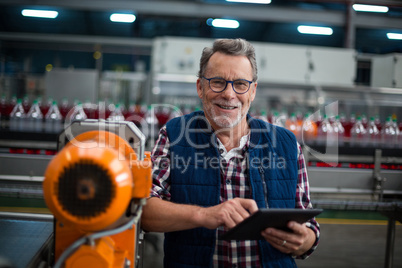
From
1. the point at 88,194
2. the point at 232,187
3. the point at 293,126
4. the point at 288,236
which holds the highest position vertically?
the point at 293,126

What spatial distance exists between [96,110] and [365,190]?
2814mm

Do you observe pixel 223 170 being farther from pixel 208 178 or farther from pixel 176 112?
pixel 176 112

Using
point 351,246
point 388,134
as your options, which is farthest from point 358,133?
point 351,246

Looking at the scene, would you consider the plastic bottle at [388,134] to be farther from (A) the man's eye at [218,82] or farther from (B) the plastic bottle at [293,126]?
(A) the man's eye at [218,82]

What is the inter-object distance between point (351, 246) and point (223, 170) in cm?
188

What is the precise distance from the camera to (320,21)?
4055 mm

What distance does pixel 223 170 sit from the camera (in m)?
1.27

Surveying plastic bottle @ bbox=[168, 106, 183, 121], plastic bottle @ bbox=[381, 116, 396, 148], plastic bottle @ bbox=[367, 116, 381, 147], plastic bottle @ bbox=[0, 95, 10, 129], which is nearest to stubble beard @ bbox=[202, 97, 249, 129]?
plastic bottle @ bbox=[168, 106, 183, 121]

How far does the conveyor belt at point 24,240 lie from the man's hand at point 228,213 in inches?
17.9

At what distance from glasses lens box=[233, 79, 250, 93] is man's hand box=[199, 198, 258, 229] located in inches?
16.7

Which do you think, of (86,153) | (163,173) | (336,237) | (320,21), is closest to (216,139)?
(163,173)

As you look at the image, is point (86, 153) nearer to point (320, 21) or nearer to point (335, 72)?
point (335, 72)

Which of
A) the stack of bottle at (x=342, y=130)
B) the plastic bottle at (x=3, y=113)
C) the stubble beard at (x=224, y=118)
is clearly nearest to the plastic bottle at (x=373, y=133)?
the stack of bottle at (x=342, y=130)

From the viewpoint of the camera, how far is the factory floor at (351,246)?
2551 mm
